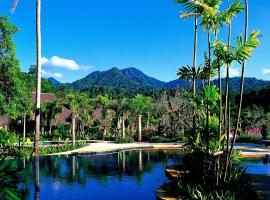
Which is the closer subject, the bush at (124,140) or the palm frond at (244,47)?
the palm frond at (244,47)

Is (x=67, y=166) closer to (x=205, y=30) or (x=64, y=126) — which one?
(x=205, y=30)

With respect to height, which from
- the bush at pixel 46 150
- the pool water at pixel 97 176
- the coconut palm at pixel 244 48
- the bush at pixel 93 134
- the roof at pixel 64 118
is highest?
the coconut palm at pixel 244 48

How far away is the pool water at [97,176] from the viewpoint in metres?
12.5

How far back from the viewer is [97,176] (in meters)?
15.9

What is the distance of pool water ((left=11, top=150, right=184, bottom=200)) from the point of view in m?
12.5

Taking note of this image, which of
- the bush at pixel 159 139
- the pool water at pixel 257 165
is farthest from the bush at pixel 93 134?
the pool water at pixel 257 165

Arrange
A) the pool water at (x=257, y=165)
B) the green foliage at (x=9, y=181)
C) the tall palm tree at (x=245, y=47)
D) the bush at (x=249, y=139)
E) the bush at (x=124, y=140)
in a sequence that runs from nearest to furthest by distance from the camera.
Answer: the green foliage at (x=9, y=181) → the tall palm tree at (x=245, y=47) → the pool water at (x=257, y=165) → the bush at (x=249, y=139) → the bush at (x=124, y=140)

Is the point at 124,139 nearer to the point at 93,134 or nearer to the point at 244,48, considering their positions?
the point at 93,134

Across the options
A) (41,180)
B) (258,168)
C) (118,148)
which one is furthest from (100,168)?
(118,148)

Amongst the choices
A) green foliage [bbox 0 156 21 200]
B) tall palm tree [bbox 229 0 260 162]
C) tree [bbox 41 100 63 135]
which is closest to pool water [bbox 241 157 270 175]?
tall palm tree [bbox 229 0 260 162]

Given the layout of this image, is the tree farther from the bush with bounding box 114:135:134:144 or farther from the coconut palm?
the coconut palm

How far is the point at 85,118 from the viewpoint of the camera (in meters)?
35.7

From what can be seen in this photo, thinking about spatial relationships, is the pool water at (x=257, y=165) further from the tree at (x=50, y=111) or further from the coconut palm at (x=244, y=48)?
the tree at (x=50, y=111)

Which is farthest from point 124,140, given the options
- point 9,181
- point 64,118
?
point 9,181
